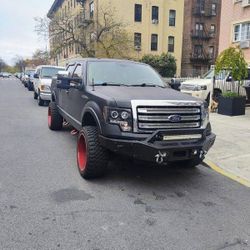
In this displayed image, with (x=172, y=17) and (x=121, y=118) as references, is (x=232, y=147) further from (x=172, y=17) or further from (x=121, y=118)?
(x=172, y=17)

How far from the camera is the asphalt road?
3.31 meters

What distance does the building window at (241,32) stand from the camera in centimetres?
2103

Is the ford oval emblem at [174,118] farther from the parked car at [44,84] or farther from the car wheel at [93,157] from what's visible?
the parked car at [44,84]

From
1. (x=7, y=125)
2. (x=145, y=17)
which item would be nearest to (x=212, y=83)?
(x=7, y=125)

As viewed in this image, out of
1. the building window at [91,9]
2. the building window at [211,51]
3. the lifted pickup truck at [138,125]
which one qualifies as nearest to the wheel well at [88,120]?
the lifted pickup truck at [138,125]

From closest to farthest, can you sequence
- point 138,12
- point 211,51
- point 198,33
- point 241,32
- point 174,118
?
1. point 174,118
2. point 241,32
3. point 138,12
4. point 198,33
5. point 211,51

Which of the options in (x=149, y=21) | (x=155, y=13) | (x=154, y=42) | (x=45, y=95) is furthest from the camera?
(x=154, y=42)

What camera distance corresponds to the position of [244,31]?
838 inches

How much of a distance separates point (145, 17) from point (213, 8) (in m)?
11.0

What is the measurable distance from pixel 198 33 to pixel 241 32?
2058 cm

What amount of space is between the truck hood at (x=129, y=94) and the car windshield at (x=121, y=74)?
1.31 feet

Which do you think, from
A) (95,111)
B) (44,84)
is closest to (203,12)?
(44,84)

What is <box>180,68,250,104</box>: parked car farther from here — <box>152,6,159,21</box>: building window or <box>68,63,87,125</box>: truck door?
<box>152,6,159,21</box>: building window

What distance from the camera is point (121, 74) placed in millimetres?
6027
